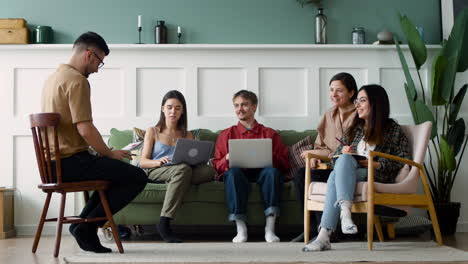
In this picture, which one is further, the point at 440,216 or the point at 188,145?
the point at 440,216

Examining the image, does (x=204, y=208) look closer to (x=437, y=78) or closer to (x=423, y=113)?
(x=423, y=113)

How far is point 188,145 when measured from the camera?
13.5ft

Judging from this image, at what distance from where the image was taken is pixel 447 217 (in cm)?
469

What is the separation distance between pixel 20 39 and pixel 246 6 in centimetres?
171

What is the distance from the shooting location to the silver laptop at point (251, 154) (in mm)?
4141

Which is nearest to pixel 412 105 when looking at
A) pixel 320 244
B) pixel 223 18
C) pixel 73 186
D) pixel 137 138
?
pixel 223 18

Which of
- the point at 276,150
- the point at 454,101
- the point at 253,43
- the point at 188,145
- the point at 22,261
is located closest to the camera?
the point at 22,261

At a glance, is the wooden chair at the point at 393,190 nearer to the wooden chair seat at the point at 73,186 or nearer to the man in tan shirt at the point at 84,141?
the man in tan shirt at the point at 84,141

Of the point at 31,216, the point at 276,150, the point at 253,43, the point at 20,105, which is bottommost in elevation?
the point at 31,216

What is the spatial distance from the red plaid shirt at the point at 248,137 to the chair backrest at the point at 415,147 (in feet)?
2.94

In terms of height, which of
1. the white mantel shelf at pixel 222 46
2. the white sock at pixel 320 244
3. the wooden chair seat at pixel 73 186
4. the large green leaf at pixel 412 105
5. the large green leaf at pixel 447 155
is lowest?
the white sock at pixel 320 244

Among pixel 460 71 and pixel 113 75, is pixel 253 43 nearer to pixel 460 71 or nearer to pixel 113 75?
pixel 113 75

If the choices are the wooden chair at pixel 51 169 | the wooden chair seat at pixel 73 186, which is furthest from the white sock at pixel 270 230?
the wooden chair seat at pixel 73 186

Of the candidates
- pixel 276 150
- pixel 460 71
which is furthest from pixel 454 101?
pixel 276 150
